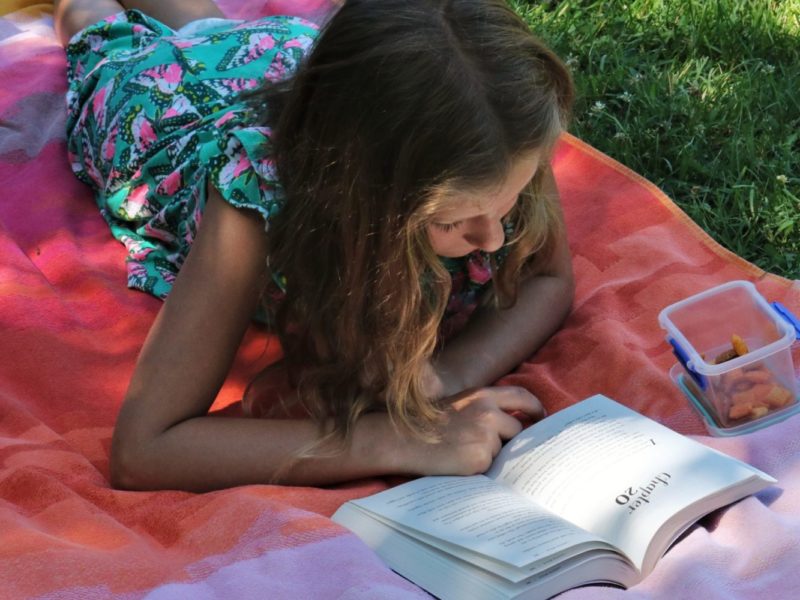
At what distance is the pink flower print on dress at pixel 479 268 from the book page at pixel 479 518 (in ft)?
1.40

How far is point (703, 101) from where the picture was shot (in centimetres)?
260

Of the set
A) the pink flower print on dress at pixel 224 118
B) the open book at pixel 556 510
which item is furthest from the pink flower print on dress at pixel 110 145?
the open book at pixel 556 510

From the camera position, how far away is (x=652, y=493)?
1.44m

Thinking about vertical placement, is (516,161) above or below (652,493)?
above

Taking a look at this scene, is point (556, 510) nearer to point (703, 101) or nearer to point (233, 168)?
point (233, 168)

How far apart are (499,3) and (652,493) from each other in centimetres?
68

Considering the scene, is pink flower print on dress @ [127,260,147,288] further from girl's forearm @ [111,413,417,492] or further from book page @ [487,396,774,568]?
book page @ [487,396,774,568]

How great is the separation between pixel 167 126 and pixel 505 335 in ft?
2.53

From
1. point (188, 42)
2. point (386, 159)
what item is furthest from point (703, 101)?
point (386, 159)

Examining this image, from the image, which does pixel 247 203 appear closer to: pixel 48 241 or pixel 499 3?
pixel 499 3

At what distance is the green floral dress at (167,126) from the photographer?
1955mm

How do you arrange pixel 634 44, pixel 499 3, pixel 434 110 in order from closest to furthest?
pixel 434 110 < pixel 499 3 < pixel 634 44

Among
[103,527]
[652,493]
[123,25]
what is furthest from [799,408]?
[123,25]

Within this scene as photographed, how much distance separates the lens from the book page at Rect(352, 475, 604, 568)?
132 cm
